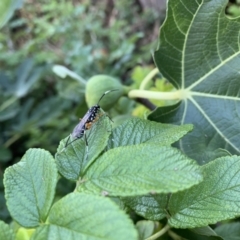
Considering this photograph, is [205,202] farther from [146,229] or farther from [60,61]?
[60,61]

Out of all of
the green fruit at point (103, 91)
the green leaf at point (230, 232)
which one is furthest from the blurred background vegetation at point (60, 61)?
the green leaf at point (230, 232)

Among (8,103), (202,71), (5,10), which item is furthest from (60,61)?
(202,71)

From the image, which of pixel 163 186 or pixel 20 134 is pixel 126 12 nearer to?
pixel 20 134

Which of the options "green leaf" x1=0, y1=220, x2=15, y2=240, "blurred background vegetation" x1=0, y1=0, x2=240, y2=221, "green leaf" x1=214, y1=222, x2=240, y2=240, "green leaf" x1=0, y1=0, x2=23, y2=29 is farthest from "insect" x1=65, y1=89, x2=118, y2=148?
"green leaf" x1=0, y1=0, x2=23, y2=29

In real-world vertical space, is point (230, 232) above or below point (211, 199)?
below

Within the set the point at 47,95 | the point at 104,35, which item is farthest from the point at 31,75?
the point at 104,35

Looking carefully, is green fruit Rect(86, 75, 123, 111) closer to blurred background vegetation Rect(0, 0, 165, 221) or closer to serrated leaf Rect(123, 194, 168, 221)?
blurred background vegetation Rect(0, 0, 165, 221)

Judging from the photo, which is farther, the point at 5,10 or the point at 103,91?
the point at 5,10
